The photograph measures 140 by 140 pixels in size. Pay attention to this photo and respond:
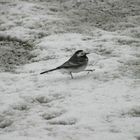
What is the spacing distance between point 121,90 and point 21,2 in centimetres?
888

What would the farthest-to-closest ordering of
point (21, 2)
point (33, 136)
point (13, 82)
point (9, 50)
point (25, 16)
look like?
point (21, 2) < point (25, 16) < point (9, 50) < point (13, 82) < point (33, 136)

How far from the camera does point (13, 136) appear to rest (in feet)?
21.2

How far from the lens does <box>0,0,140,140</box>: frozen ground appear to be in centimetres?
671

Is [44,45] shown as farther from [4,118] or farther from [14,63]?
[4,118]

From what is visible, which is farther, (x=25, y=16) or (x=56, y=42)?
(x=25, y=16)

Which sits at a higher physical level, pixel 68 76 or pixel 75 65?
pixel 75 65

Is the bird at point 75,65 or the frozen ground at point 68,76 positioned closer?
A: the frozen ground at point 68,76

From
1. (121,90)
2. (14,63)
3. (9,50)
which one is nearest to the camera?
(121,90)

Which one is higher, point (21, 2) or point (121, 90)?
point (21, 2)

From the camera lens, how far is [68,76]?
9.59 metres

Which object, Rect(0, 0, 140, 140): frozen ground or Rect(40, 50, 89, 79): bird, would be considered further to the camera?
Rect(40, 50, 89, 79): bird

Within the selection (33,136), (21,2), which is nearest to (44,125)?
(33,136)

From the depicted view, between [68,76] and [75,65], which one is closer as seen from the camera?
[75,65]

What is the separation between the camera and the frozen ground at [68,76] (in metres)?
6.71
